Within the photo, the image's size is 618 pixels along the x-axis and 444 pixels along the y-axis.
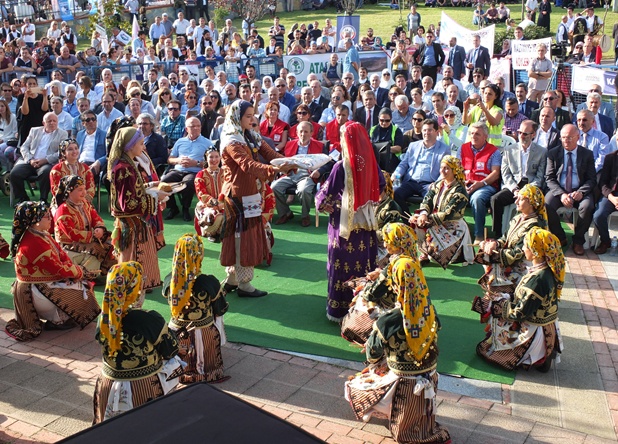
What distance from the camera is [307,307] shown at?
775 centimetres

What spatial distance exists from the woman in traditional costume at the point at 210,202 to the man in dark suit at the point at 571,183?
4255 mm

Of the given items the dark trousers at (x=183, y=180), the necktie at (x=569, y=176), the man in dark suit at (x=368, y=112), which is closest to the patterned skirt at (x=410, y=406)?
the necktie at (x=569, y=176)

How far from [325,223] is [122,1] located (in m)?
22.7

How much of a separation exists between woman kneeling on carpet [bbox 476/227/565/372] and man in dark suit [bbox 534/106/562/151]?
465cm

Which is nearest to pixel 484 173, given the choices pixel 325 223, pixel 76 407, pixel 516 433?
pixel 325 223

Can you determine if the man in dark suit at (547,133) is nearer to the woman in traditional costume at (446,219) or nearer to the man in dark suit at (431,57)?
the woman in traditional costume at (446,219)

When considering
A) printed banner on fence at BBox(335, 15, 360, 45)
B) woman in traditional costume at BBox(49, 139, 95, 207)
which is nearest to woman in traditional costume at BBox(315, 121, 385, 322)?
woman in traditional costume at BBox(49, 139, 95, 207)

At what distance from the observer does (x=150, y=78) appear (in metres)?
15.9

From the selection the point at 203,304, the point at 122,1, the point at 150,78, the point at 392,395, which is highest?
the point at 122,1

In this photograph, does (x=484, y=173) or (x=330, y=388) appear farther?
(x=484, y=173)

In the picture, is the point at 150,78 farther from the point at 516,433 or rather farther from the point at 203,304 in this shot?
the point at 516,433

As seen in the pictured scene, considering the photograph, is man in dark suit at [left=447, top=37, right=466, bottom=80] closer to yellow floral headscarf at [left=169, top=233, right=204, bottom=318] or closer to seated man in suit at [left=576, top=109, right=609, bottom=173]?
seated man in suit at [left=576, top=109, right=609, bottom=173]

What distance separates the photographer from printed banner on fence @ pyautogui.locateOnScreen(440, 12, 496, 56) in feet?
58.3

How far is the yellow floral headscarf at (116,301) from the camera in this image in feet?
16.1
